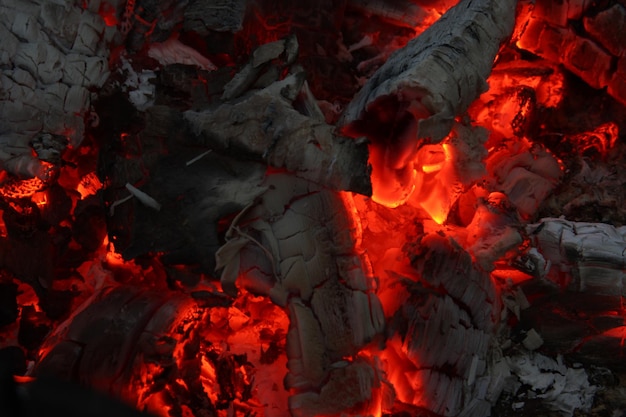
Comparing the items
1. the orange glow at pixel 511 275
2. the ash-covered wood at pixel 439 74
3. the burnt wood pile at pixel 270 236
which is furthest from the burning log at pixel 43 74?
the orange glow at pixel 511 275

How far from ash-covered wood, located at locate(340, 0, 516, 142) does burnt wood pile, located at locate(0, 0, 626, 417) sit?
0.04ft

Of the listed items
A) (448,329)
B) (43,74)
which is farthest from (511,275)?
(43,74)

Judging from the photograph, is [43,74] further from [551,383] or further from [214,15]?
[551,383]

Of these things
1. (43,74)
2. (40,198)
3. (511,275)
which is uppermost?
(43,74)

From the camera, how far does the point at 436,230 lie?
8.82 feet

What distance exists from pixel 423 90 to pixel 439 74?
0.15 m

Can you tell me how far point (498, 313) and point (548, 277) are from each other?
31 centimetres

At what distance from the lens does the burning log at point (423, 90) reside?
7.25 feet

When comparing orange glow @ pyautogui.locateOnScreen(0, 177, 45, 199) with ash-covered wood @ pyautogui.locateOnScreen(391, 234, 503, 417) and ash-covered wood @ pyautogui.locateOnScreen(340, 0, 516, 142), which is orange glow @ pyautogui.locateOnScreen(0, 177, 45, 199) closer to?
ash-covered wood @ pyautogui.locateOnScreen(340, 0, 516, 142)

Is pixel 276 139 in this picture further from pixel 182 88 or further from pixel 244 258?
pixel 182 88

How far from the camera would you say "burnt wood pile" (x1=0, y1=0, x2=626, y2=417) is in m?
2.21

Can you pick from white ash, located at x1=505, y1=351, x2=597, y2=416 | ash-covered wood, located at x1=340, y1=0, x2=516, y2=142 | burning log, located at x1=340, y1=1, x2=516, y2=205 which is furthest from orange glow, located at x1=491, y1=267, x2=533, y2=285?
ash-covered wood, located at x1=340, y1=0, x2=516, y2=142

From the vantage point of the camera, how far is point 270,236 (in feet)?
7.38

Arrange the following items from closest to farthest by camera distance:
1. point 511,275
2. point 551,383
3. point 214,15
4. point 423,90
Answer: point 423,90, point 551,383, point 511,275, point 214,15
